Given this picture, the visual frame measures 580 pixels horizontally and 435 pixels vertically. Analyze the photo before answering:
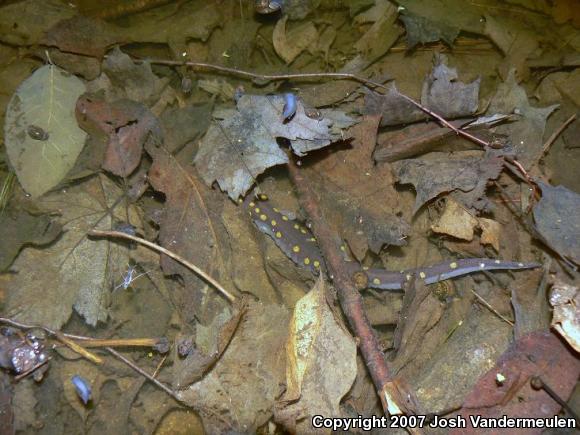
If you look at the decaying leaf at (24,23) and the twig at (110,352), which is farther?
the decaying leaf at (24,23)

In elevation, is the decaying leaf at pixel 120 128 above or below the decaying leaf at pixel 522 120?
below

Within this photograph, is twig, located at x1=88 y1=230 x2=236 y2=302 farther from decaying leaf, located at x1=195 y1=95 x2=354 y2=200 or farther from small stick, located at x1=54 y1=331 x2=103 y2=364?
small stick, located at x1=54 y1=331 x2=103 y2=364

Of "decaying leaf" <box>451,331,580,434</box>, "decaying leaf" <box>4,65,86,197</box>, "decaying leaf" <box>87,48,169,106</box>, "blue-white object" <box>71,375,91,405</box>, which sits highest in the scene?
"decaying leaf" <box>87,48,169,106</box>

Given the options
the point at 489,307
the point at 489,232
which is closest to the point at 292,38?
the point at 489,232

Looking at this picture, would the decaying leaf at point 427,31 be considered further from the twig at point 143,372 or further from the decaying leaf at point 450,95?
the twig at point 143,372

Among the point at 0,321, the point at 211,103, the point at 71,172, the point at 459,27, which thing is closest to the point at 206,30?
the point at 211,103

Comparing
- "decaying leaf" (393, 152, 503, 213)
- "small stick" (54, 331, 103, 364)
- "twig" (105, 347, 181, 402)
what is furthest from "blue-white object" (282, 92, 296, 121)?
"small stick" (54, 331, 103, 364)

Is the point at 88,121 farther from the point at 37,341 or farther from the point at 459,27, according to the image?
the point at 459,27

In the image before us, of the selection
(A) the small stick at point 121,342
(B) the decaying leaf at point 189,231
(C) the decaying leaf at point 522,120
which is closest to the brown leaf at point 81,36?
(B) the decaying leaf at point 189,231
